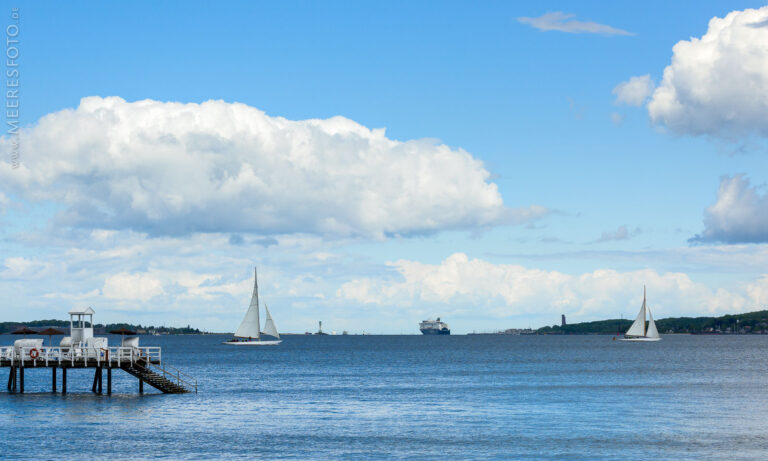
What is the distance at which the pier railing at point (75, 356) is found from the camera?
7888 cm

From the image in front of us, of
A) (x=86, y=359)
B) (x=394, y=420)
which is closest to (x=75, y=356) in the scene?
(x=86, y=359)

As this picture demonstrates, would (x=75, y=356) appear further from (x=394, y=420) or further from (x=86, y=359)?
(x=394, y=420)

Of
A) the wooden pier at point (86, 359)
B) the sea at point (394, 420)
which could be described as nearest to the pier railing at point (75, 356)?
the wooden pier at point (86, 359)

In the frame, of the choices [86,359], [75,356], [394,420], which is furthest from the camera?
[75,356]

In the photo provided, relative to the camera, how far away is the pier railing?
7888 centimetres

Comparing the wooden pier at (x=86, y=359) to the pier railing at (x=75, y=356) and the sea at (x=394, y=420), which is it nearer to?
the pier railing at (x=75, y=356)

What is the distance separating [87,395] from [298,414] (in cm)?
2473

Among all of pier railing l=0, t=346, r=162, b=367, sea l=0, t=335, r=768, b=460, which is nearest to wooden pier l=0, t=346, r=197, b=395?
pier railing l=0, t=346, r=162, b=367

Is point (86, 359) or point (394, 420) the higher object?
point (86, 359)

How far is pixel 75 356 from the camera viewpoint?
79.4 m

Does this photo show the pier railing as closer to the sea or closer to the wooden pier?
the wooden pier

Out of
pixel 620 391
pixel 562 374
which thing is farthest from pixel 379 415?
pixel 562 374

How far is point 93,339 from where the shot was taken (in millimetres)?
82938

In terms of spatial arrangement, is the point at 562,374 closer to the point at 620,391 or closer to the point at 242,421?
the point at 620,391
